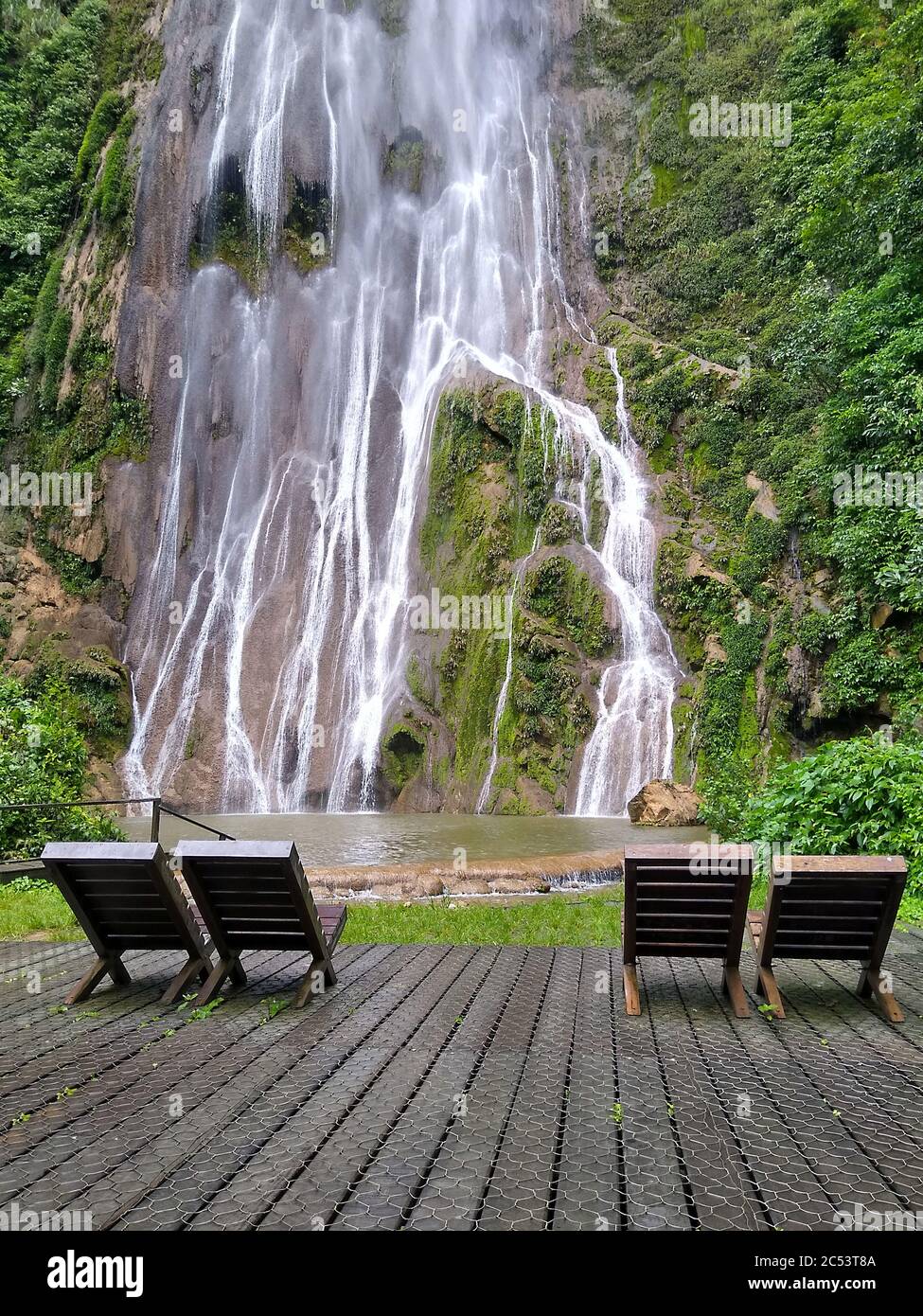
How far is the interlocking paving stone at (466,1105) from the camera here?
287cm

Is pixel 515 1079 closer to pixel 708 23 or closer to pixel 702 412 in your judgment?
pixel 702 412

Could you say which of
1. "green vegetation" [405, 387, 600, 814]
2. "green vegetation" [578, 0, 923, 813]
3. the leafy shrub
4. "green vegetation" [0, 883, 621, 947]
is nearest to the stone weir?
"green vegetation" [0, 883, 621, 947]

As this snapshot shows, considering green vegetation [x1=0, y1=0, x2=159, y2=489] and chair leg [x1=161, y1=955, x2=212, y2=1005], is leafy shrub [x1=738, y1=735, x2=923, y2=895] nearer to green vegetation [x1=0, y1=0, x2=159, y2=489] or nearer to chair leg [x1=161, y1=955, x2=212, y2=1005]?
chair leg [x1=161, y1=955, x2=212, y2=1005]

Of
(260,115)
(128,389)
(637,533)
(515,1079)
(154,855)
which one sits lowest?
(515,1079)

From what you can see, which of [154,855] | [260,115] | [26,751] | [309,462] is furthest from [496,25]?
[154,855]

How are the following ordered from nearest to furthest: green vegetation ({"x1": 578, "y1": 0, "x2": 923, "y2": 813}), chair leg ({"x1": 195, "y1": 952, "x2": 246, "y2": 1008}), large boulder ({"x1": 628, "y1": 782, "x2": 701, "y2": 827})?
1. chair leg ({"x1": 195, "y1": 952, "x2": 246, "y2": 1008})
2. large boulder ({"x1": 628, "y1": 782, "x2": 701, "y2": 827})
3. green vegetation ({"x1": 578, "y1": 0, "x2": 923, "y2": 813})

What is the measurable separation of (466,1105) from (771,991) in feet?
6.97

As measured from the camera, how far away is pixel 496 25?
→ 33.9 meters

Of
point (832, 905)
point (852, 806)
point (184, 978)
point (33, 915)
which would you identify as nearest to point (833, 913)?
point (832, 905)

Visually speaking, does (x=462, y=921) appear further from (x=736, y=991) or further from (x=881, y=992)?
(x=881, y=992)

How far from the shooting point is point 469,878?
1071cm

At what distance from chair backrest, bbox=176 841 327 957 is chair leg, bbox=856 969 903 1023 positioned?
316cm

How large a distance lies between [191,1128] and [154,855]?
1709mm

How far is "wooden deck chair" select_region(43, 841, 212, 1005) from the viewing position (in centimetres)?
490
